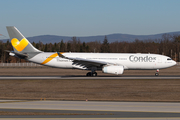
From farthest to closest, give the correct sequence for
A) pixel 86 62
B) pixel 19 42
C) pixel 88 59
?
pixel 19 42
pixel 88 59
pixel 86 62

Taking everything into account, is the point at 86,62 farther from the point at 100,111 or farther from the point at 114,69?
the point at 100,111

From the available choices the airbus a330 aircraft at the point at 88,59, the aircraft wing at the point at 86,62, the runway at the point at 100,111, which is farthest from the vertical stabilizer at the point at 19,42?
the runway at the point at 100,111

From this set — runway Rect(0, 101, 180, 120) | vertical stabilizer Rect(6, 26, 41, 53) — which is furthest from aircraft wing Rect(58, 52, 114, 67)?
runway Rect(0, 101, 180, 120)

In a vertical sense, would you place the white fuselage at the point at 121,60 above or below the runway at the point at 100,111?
above

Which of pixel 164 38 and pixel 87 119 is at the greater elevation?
pixel 164 38

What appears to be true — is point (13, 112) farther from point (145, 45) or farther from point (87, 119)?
point (145, 45)

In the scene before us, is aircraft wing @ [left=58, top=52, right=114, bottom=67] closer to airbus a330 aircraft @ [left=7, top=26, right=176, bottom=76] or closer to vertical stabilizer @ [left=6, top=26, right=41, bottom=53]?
airbus a330 aircraft @ [left=7, top=26, right=176, bottom=76]

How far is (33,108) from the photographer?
1414 centimetres

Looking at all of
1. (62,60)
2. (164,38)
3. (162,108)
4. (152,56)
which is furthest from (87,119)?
(164,38)

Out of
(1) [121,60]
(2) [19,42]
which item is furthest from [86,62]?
(2) [19,42]

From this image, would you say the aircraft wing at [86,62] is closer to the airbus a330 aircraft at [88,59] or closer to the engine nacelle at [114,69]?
the airbus a330 aircraft at [88,59]

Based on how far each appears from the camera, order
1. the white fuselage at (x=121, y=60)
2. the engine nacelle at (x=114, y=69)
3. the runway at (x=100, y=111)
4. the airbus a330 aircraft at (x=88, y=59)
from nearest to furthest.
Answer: the runway at (x=100, y=111), the engine nacelle at (x=114, y=69), the airbus a330 aircraft at (x=88, y=59), the white fuselage at (x=121, y=60)

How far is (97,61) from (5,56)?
93625mm

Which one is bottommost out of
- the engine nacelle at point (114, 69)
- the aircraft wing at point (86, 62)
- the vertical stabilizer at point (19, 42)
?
the engine nacelle at point (114, 69)
